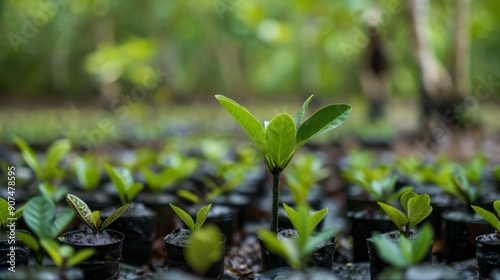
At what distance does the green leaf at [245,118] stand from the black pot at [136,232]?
672 millimetres

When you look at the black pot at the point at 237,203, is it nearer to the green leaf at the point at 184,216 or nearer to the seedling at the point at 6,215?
the green leaf at the point at 184,216

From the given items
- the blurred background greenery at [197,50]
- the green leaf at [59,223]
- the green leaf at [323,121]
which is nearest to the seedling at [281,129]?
the green leaf at [323,121]

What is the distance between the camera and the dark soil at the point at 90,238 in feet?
5.15

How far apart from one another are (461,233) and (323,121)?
0.79 metres

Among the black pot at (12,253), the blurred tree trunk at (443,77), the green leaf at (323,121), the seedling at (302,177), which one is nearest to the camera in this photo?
the black pot at (12,253)

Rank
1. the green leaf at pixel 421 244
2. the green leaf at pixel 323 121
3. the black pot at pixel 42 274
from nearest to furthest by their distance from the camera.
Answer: the black pot at pixel 42 274 < the green leaf at pixel 421 244 < the green leaf at pixel 323 121

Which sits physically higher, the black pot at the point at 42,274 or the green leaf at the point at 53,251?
the green leaf at the point at 53,251

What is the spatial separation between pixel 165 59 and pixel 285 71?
33.2ft

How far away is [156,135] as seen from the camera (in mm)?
6262

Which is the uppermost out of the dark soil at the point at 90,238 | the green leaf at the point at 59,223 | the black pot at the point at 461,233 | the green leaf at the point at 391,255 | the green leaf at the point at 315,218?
the green leaf at the point at 59,223

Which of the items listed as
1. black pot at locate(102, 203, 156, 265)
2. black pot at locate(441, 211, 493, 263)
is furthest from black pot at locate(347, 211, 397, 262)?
black pot at locate(102, 203, 156, 265)

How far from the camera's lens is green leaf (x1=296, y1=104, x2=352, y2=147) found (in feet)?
5.31

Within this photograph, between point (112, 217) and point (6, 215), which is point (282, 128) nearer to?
point (112, 217)

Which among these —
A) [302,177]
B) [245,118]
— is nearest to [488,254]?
[245,118]
